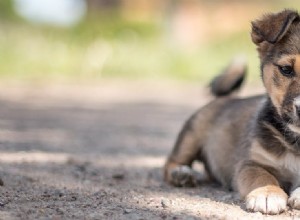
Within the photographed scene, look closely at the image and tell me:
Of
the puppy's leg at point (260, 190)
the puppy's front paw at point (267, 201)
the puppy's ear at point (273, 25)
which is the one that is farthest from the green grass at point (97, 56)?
the puppy's front paw at point (267, 201)

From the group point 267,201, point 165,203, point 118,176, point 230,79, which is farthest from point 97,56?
point 267,201

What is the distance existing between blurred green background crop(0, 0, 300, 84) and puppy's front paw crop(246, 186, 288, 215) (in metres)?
9.82

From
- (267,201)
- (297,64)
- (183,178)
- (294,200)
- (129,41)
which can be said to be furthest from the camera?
(129,41)

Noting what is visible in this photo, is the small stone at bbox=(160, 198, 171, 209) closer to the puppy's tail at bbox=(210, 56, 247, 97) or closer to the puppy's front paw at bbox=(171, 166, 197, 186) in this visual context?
the puppy's front paw at bbox=(171, 166, 197, 186)

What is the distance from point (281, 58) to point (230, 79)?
165 centimetres

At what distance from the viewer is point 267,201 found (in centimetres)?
416

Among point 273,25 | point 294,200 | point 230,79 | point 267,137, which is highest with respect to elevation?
point 273,25

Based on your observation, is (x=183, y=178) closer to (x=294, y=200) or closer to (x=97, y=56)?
(x=294, y=200)

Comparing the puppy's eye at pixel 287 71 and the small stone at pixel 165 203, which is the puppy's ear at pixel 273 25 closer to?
the puppy's eye at pixel 287 71

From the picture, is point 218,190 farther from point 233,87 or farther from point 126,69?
point 126,69

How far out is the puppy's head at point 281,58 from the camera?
446cm

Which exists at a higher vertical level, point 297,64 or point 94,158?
point 297,64

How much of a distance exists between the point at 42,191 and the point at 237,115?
1.87 metres

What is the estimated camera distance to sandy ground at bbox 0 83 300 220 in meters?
4.07
